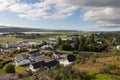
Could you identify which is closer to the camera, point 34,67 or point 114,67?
point 114,67

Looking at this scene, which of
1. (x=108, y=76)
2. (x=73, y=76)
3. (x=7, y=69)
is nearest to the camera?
(x=73, y=76)

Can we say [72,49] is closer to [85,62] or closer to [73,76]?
[85,62]

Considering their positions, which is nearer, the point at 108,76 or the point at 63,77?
the point at 63,77

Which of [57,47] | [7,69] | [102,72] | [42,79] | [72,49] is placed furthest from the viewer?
[57,47]

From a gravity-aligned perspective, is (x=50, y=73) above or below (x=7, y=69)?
above

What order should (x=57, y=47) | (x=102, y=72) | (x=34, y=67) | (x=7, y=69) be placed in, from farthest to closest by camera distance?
(x=57, y=47)
(x=34, y=67)
(x=7, y=69)
(x=102, y=72)

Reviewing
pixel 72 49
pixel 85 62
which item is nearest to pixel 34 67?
pixel 85 62

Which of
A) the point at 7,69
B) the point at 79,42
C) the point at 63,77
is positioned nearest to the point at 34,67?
the point at 7,69

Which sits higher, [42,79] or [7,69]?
[42,79]

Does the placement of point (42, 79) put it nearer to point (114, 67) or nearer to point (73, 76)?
point (73, 76)
